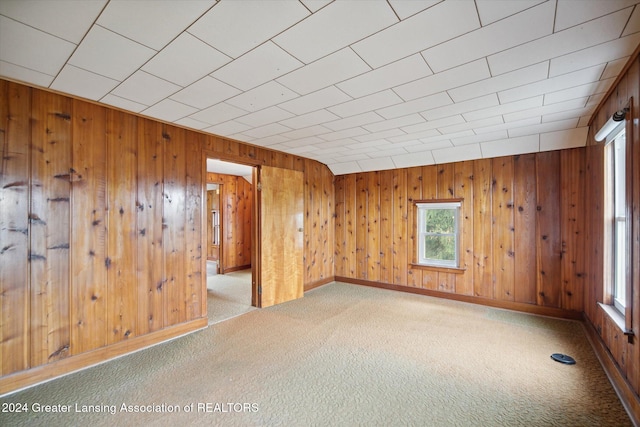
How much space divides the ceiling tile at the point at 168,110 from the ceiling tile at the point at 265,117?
1.63ft

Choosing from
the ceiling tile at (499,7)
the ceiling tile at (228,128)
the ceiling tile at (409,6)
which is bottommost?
the ceiling tile at (228,128)

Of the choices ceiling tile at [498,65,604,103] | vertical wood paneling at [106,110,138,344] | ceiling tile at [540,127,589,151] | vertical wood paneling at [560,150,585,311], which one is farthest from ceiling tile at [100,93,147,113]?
vertical wood paneling at [560,150,585,311]

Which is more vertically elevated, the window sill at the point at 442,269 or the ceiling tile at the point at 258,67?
the ceiling tile at the point at 258,67

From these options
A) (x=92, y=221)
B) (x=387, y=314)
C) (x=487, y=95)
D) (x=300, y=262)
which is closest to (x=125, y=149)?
(x=92, y=221)

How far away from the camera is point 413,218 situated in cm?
472

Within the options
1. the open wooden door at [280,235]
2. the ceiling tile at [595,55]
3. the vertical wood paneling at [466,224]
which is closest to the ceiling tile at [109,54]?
the open wooden door at [280,235]

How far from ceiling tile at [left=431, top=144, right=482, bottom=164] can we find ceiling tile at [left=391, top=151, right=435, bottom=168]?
95 millimetres

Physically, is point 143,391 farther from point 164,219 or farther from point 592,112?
point 592,112

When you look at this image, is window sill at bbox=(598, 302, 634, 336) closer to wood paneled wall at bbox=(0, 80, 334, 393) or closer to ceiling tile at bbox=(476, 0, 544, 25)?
ceiling tile at bbox=(476, 0, 544, 25)

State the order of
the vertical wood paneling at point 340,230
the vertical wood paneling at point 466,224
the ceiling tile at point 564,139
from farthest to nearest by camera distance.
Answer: the vertical wood paneling at point 340,230 < the vertical wood paneling at point 466,224 < the ceiling tile at point 564,139

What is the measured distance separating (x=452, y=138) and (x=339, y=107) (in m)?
1.87

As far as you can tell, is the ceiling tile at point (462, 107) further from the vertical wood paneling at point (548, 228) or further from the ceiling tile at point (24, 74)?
the ceiling tile at point (24, 74)

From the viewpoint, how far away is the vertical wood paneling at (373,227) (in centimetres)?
511

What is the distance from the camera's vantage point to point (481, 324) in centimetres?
335
